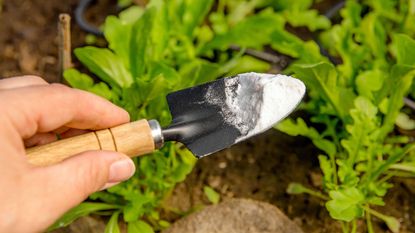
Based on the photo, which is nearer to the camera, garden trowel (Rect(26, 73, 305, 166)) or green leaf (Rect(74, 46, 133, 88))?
garden trowel (Rect(26, 73, 305, 166))

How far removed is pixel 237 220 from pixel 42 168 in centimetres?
50

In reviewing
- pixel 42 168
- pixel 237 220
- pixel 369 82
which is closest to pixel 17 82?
pixel 42 168

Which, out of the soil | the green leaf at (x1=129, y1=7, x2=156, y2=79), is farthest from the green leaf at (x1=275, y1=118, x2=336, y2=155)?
the green leaf at (x1=129, y1=7, x2=156, y2=79)

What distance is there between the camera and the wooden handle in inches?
38.7

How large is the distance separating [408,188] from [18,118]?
0.87m

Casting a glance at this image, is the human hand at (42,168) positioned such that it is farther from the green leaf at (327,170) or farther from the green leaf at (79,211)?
the green leaf at (327,170)

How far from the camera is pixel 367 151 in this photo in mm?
1359

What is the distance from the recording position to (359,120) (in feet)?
4.34

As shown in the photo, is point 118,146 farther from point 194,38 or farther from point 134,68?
point 194,38

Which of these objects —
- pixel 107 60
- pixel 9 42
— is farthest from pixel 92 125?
pixel 9 42

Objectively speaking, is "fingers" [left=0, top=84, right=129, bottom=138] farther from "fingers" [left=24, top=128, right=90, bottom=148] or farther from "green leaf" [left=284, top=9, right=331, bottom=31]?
"green leaf" [left=284, top=9, right=331, bottom=31]

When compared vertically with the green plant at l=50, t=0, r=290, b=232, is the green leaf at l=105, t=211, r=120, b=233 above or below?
below

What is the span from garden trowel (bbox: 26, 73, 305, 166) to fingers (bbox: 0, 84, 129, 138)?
0.05m

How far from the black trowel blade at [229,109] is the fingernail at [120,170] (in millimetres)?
97
